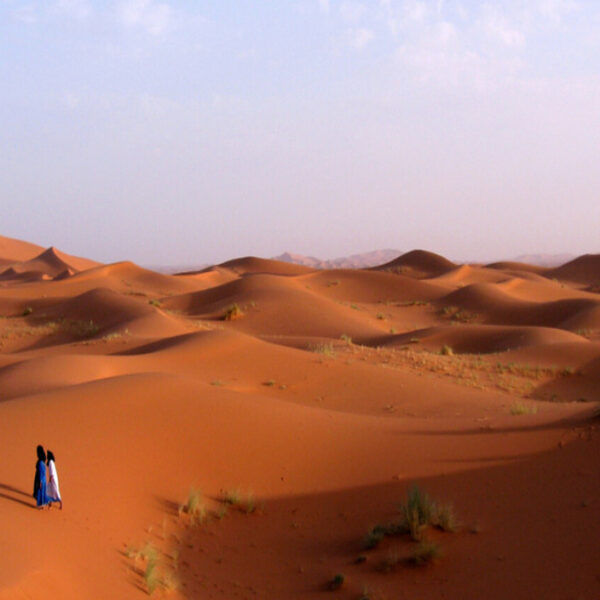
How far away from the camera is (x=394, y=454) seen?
9680 mm

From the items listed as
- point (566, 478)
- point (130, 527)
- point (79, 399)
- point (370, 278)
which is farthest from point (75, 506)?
point (370, 278)

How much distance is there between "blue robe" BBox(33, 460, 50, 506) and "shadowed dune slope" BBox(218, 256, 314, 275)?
65.8 meters

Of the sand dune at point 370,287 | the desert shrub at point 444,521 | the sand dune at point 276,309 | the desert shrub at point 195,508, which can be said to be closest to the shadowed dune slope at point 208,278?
the sand dune at point 370,287

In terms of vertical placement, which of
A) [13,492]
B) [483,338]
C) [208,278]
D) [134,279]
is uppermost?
[134,279]

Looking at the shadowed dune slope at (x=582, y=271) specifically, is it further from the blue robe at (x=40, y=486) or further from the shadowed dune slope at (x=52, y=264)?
the blue robe at (x=40, y=486)

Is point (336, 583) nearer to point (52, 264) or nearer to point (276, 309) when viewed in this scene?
point (276, 309)

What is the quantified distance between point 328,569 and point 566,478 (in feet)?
9.64

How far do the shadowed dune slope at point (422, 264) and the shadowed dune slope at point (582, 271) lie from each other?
36.2ft

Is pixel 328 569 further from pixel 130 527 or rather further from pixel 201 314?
pixel 201 314

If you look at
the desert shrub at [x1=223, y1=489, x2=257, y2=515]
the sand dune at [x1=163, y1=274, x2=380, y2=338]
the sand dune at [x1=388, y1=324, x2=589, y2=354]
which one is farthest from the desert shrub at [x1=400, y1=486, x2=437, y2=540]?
the sand dune at [x1=163, y1=274, x2=380, y2=338]

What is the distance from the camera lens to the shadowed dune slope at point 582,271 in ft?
224

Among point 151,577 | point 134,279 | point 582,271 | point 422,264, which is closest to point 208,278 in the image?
point 134,279

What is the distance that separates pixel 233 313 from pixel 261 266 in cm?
4253

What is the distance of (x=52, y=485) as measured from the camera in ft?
23.7
